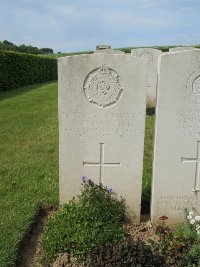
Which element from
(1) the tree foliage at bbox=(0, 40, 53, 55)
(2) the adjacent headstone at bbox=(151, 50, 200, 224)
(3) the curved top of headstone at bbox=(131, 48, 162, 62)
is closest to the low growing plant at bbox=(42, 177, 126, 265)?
(2) the adjacent headstone at bbox=(151, 50, 200, 224)

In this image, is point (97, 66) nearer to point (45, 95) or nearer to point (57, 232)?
point (57, 232)

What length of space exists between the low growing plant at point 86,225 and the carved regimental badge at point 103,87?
35.2 inches

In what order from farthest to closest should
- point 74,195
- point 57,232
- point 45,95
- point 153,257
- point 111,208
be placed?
1. point 45,95
2. point 74,195
3. point 111,208
4. point 57,232
5. point 153,257

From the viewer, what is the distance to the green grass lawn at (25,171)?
436cm

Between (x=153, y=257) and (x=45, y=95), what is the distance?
13204 millimetres

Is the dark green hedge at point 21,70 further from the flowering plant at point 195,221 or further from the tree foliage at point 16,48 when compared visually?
the flowering plant at point 195,221

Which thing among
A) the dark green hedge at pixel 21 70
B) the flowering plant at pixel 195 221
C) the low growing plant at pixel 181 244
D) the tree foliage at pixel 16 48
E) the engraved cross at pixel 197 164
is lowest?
the low growing plant at pixel 181 244

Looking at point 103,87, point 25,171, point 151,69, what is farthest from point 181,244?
point 151,69

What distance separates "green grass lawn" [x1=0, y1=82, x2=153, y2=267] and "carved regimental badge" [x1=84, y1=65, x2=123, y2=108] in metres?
1.43

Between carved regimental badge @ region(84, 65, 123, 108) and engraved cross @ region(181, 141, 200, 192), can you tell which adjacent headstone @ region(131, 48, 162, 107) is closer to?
engraved cross @ region(181, 141, 200, 192)

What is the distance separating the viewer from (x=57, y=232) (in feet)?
13.2

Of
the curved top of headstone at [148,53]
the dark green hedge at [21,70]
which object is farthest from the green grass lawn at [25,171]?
the dark green hedge at [21,70]

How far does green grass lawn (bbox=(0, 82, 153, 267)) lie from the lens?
4.36m

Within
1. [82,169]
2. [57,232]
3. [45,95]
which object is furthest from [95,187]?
[45,95]
